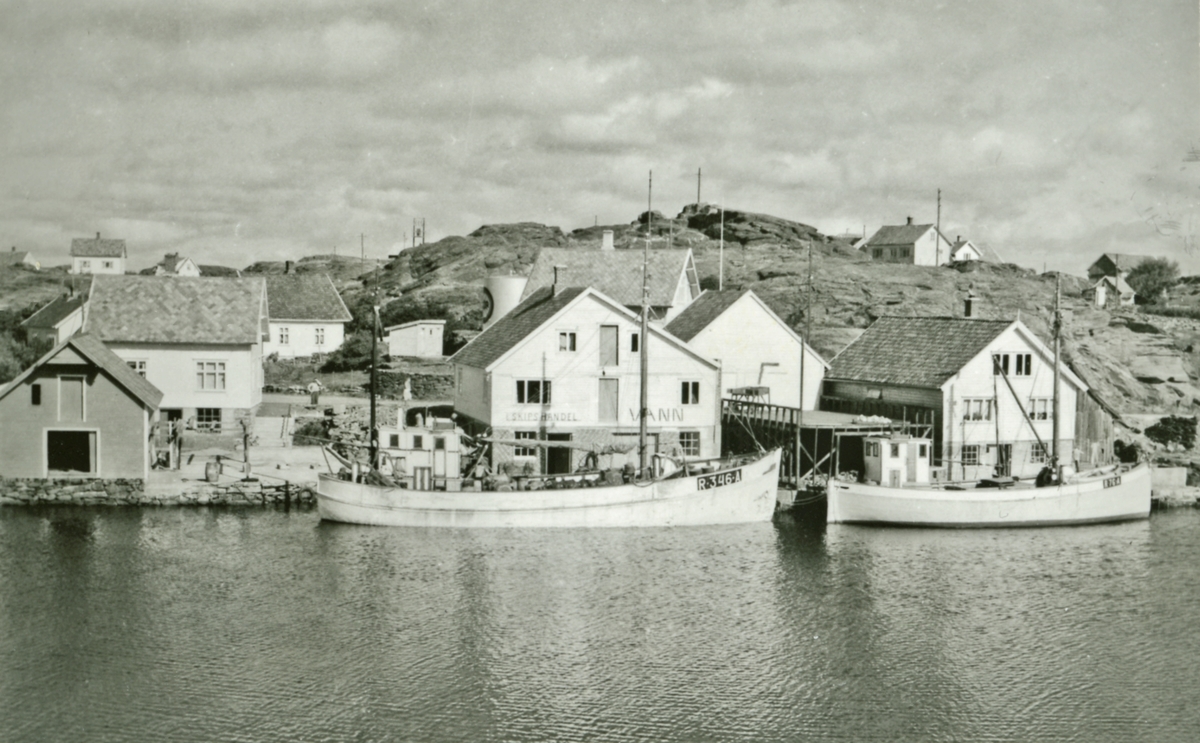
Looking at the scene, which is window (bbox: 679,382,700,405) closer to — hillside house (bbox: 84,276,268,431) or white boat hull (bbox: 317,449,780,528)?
white boat hull (bbox: 317,449,780,528)

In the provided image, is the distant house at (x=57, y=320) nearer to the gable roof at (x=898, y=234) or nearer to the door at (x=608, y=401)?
the door at (x=608, y=401)

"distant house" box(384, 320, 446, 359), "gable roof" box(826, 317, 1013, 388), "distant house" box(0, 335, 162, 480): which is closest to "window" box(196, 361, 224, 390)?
"distant house" box(0, 335, 162, 480)

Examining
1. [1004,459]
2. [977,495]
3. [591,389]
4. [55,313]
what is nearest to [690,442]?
[591,389]

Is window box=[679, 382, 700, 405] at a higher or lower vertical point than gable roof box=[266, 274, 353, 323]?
lower

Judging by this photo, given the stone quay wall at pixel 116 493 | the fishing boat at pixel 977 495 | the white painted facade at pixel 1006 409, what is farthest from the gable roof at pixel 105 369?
the white painted facade at pixel 1006 409

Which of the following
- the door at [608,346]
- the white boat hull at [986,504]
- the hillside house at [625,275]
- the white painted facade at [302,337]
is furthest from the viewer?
the white painted facade at [302,337]

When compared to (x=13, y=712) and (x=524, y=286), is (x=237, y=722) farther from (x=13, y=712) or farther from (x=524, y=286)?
(x=524, y=286)

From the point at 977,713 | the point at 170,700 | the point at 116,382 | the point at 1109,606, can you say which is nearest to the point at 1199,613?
the point at 1109,606

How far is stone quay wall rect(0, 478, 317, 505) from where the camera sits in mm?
42531

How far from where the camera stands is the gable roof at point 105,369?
140 ft

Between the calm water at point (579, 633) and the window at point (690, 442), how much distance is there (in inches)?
302

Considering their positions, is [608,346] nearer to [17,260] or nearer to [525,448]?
[525,448]

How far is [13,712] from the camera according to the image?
24.2m

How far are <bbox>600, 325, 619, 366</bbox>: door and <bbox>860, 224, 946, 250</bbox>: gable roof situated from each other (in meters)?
75.7
